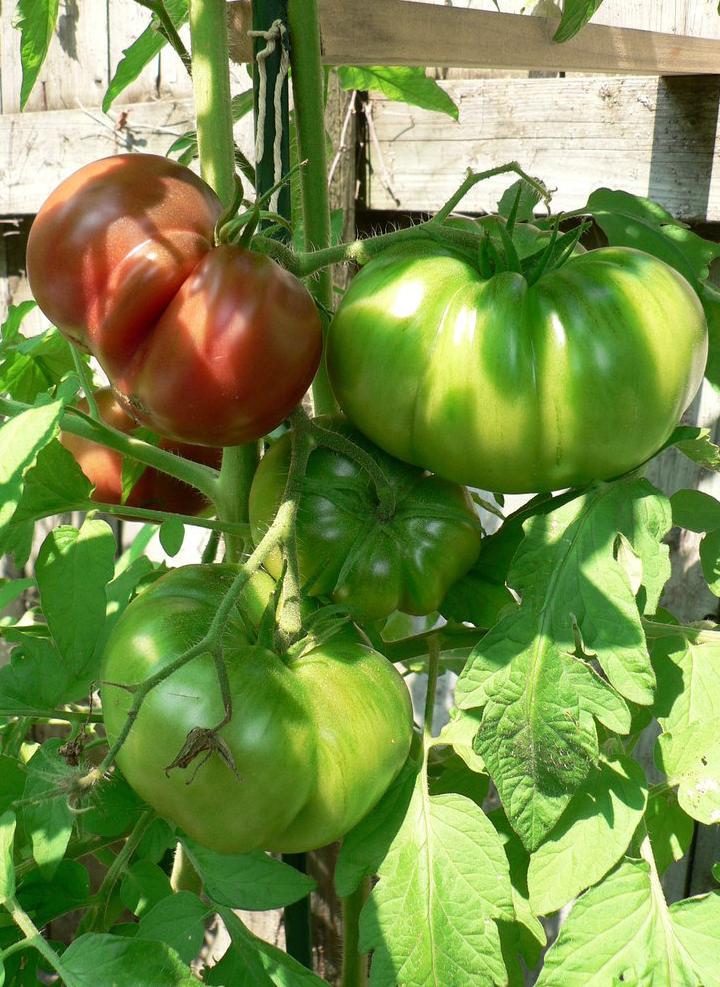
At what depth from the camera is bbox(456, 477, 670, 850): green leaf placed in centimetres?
49

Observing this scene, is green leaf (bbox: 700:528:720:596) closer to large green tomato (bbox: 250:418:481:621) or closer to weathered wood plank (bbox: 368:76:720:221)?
large green tomato (bbox: 250:418:481:621)

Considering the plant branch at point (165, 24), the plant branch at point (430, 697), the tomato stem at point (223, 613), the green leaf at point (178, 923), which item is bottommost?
the green leaf at point (178, 923)

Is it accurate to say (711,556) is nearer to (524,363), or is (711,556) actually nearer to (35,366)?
(524,363)

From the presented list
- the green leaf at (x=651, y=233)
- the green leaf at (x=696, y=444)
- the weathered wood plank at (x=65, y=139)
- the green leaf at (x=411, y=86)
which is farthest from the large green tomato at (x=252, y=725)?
the weathered wood plank at (x=65, y=139)

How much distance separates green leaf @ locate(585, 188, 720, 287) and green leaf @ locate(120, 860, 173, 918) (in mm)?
572

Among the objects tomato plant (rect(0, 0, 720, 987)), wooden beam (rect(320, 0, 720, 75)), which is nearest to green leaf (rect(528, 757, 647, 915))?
tomato plant (rect(0, 0, 720, 987))

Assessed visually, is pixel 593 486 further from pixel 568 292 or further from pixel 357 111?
pixel 357 111

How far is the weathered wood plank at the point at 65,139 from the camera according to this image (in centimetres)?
162

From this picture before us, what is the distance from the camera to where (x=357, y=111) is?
1.47 meters

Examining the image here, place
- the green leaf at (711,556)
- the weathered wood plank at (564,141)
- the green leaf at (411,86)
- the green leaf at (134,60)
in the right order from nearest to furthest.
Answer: the green leaf at (711,556) → the green leaf at (134,60) → the green leaf at (411,86) → the weathered wood plank at (564,141)

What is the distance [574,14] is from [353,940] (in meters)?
0.72

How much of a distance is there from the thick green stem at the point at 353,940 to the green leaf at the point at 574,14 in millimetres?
647

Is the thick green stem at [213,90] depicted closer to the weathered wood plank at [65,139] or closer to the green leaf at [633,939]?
the green leaf at [633,939]

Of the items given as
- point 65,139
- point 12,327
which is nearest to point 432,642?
point 12,327
